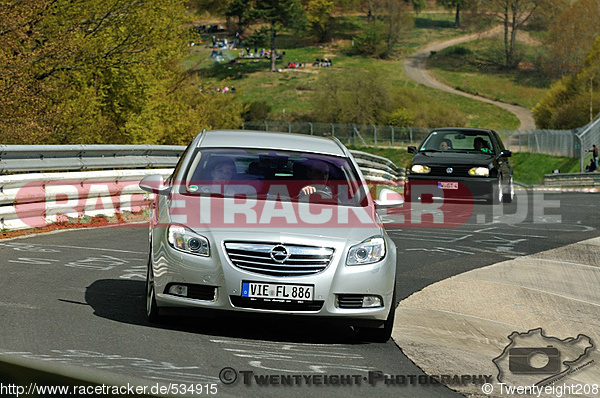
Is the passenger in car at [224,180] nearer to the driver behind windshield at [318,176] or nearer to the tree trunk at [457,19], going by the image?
the driver behind windshield at [318,176]

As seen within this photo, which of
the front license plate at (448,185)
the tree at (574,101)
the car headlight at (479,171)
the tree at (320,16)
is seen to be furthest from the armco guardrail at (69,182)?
the tree at (320,16)

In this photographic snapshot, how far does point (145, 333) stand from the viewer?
680 centimetres

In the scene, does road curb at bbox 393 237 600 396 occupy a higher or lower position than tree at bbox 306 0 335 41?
higher

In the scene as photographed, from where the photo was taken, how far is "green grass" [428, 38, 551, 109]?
127312mm

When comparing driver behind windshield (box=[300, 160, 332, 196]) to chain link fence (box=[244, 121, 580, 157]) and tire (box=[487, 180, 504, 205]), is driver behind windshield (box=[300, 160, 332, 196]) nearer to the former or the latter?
tire (box=[487, 180, 504, 205])

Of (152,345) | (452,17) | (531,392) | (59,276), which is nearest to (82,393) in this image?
(152,345)

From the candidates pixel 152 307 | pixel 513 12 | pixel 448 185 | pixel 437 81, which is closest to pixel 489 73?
pixel 513 12

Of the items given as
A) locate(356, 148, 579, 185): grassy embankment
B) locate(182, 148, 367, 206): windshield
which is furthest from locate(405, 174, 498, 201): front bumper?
locate(356, 148, 579, 185): grassy embankment

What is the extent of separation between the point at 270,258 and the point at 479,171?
47.9 feet

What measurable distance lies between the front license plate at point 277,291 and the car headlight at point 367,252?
0.38 metres

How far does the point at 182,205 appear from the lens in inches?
288

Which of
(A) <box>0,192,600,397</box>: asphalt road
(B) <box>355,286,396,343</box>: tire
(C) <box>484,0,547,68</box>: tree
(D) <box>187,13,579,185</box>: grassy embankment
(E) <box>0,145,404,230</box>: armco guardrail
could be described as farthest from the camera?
(C) <box>484,0,547,68</box>: tree

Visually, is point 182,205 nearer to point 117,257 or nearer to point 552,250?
point 117,257

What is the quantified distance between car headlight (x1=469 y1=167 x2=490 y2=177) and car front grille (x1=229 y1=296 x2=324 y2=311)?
47.3 ft
